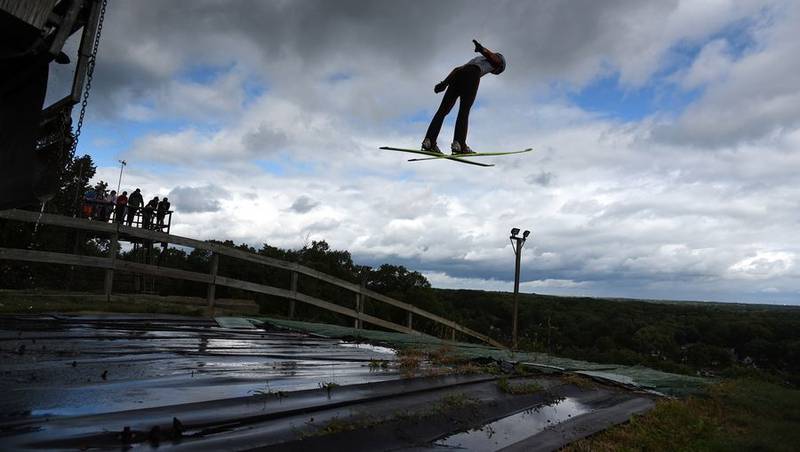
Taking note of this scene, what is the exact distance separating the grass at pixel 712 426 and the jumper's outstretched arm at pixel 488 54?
3947 millimetres

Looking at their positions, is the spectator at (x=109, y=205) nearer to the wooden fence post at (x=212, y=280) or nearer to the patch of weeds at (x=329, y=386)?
the wooden fence post at (x=212, y=280)

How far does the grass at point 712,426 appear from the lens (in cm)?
320

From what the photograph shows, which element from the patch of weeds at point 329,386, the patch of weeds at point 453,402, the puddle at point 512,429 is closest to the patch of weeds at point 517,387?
the puddle at point 512,429

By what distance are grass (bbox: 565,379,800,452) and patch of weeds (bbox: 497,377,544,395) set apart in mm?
825

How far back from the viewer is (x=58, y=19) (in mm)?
4785

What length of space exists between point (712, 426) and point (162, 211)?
51.7 ft

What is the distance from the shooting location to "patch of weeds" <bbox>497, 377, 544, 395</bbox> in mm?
4156

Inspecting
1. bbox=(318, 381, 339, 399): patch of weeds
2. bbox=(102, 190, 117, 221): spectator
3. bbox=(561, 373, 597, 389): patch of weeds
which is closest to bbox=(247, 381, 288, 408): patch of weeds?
bbox=(318, 381, 339, 399): patch of weeds

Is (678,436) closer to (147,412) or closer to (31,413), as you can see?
(147,412)

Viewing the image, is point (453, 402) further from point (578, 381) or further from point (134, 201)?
point (134, 201)

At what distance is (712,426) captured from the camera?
12.5 ft

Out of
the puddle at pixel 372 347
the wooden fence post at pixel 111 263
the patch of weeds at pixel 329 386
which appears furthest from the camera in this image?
the wooden fence post at pixel 111 263

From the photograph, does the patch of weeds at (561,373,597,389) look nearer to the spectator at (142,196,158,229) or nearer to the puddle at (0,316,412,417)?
the puddle at (0,316,412,417)

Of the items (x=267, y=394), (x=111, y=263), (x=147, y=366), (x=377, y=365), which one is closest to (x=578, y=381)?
(x=377, y=365)
